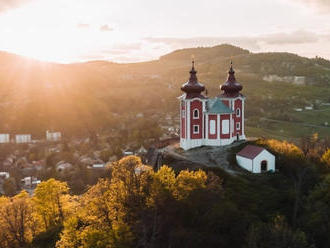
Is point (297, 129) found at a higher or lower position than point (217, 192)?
lower

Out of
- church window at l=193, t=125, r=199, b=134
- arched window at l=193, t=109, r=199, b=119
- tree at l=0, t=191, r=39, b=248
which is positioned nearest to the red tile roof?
church window at l=193, t=125, r=199, b=134

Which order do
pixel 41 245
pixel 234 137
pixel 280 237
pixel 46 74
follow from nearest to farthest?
pixel 280 237, pixel 41 245, pixel 234 137, pixel 46 74

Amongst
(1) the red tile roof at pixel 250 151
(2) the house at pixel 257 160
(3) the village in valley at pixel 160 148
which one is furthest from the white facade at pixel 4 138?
(2) the house at pixel 257 160

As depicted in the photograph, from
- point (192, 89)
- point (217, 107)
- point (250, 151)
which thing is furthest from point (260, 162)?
point (192, 89)

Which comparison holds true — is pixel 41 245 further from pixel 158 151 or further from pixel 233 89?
pixel 233 89

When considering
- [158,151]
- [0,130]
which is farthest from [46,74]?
[158,151]
